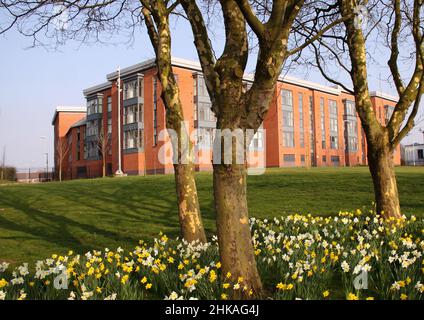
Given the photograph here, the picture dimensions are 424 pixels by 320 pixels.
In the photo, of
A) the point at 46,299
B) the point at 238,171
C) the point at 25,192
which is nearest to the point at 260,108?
the point at 238,171

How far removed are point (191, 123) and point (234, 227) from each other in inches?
1646

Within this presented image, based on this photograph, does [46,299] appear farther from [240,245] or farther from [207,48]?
[207,48]

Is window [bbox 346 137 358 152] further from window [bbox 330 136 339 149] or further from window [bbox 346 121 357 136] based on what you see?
window [bbox 330 136 339 149]

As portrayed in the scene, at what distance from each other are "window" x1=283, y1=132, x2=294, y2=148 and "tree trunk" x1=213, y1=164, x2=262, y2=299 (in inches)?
2112

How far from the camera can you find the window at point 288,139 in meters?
57.2

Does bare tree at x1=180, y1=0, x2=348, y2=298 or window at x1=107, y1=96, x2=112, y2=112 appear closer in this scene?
bare tree at x1=180, y1=0, x2=348, y2=298

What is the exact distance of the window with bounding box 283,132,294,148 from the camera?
188ft

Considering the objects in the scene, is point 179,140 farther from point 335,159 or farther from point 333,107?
point 333,107

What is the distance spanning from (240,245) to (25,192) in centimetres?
2192

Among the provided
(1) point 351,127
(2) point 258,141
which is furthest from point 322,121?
(2) point 258,141

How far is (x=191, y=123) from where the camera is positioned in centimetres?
4562

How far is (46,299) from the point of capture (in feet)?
14.4

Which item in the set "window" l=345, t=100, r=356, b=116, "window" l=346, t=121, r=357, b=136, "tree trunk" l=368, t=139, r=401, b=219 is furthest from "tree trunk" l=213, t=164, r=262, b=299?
"window" l=346, t=121, r=357, b=136

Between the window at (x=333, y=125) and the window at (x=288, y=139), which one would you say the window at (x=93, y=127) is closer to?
the window at (x=288, y=139)
